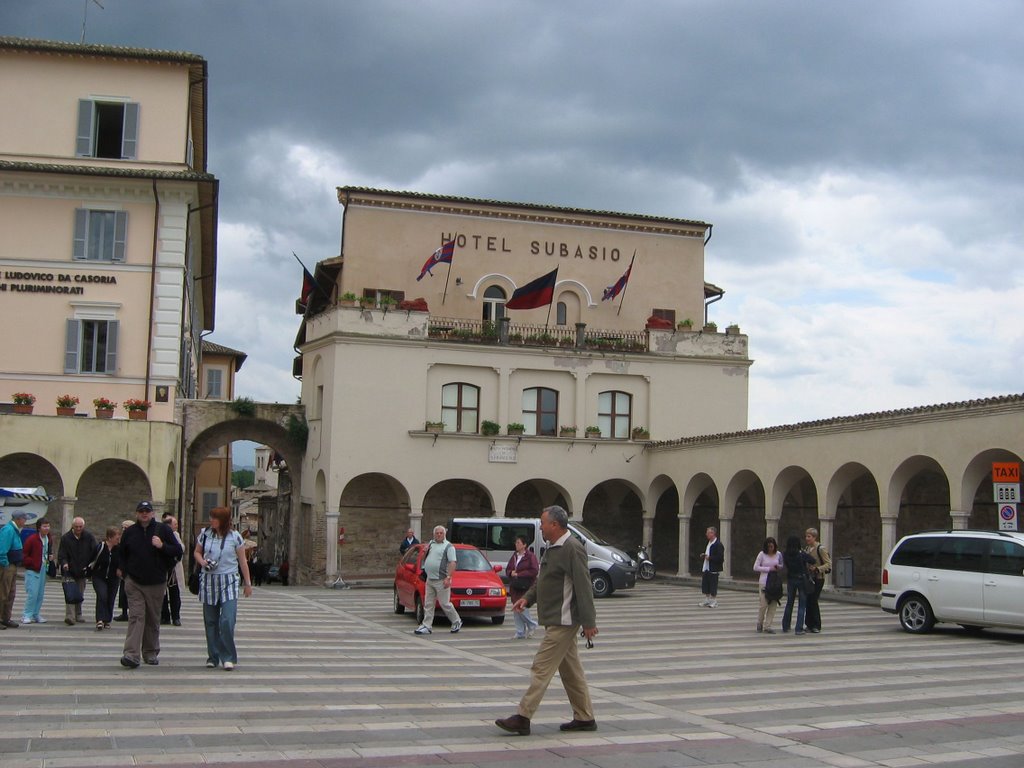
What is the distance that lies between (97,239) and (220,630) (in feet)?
73.0

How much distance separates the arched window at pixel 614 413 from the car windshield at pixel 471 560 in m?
17.0

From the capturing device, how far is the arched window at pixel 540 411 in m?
37.4

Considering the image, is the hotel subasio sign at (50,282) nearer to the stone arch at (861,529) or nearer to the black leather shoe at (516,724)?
the stone arch at (861,529)

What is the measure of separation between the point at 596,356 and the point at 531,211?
20.8ft

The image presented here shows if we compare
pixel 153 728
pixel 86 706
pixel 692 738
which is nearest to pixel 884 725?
pixel 692 738

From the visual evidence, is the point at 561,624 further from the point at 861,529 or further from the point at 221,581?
the point at 861,529

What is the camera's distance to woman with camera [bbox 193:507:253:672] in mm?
12414

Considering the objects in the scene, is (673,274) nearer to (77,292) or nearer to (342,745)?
(77,292)

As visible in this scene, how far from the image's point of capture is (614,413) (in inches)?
1496

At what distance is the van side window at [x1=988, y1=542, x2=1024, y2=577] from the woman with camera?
1196 cm

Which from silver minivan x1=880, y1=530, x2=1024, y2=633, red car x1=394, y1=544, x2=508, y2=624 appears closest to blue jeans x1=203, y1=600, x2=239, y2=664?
red car x1=394, y1=544, x2=508, y2=624

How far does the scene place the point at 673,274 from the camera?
42156 mm

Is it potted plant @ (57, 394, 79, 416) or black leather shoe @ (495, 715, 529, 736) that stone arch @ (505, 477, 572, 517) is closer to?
potted plant @ (57, 394, 79, 416)

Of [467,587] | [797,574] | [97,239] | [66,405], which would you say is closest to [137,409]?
[66,405]
